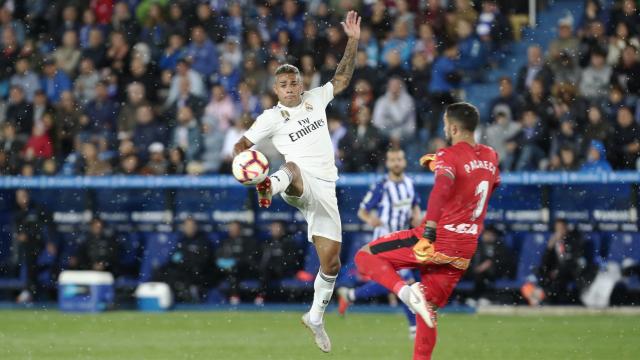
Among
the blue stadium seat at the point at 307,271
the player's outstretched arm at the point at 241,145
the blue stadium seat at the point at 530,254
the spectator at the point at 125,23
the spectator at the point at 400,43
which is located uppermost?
the spectator at the point at 125,23

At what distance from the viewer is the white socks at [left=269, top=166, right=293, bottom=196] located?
1007cm

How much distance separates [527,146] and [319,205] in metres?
6.91

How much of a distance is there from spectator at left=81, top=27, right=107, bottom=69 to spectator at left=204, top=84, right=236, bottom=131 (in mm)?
2978

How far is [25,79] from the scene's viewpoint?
2169cm

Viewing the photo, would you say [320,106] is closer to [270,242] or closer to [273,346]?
[273,346]

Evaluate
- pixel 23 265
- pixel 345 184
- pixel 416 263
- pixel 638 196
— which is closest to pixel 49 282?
pixel 23 265

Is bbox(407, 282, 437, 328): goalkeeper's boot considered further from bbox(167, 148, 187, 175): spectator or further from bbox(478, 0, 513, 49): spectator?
bbox(478, 0, 513, 49): spectator

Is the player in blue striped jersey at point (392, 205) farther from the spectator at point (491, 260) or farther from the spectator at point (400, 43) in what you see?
the spectator at point (400, 43)

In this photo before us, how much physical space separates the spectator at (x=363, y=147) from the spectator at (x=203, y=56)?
139 inches

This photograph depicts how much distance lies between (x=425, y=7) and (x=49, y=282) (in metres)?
7.14

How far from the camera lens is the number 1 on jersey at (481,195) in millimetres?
9055

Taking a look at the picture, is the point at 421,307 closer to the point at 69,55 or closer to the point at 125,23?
the point at 125,23

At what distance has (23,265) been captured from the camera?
60.8ft

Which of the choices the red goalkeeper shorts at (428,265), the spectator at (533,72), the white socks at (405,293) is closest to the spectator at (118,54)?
the spectator at (533,72)
